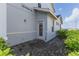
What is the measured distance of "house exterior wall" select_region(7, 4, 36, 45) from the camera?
3.37m

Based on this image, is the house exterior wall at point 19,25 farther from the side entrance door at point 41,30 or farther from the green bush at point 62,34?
the green bush at point 62,34

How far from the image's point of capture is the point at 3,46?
3.36 meters

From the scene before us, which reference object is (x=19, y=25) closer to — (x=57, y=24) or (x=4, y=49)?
(x=4, y=49)

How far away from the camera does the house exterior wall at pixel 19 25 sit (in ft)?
11.1

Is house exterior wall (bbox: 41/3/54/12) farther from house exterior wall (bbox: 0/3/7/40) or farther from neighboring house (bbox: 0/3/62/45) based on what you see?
house exterior wall (bbox: 0/3/7/40)

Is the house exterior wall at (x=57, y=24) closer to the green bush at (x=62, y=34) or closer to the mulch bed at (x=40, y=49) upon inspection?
the green bush at (x=62, y=34)

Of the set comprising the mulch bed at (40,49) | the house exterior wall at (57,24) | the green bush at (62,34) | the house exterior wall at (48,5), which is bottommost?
the mulch bed at (40,49)

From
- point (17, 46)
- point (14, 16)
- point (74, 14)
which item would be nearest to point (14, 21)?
point (14, 16)

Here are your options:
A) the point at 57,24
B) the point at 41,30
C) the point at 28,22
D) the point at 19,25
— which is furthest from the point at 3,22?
the point at 57,24

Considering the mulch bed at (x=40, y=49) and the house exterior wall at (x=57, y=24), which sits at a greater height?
the house exterior wall at (x=57, y=24)

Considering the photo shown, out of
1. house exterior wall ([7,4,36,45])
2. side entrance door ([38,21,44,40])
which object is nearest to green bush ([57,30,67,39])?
side entrance door ([38,21,44,40])

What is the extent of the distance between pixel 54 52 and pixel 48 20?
49cm

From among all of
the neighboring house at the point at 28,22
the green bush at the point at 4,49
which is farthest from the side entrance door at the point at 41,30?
the green bush at the point at 4,49

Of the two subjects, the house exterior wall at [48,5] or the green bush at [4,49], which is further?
the house exterior wall at [48,5]
